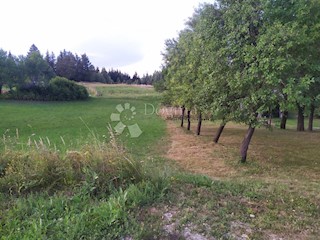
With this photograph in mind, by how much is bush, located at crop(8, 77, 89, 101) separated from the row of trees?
25.1m

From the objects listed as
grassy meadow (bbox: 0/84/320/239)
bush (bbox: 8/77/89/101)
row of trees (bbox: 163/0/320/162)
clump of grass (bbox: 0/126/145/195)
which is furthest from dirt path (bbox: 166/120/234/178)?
bush (bbox: 8/77/89/101)

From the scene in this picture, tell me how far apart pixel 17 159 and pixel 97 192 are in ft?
3.87

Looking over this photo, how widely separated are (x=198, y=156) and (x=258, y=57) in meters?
3.43

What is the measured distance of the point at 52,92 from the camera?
28.0 m

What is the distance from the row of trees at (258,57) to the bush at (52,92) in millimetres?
25130

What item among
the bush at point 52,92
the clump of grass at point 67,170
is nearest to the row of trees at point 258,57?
the clump of grass at point 67,170

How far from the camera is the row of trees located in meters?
4.78

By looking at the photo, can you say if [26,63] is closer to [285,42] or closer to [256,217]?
[285,42]

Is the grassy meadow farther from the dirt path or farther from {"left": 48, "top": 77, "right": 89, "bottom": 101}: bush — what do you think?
{"left": 48, "top": 77, "right": 89, "bottom": 101}: bush

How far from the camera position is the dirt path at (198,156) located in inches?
233

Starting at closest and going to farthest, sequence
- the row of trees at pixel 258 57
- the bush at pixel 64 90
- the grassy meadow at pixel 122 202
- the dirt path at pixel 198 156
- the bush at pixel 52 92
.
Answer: the grassy meadow at pixel 122 202 < the row of trees at pixel 258 57 < the dirt path at pixel 198 156 < the bush at pixel 52 92 < the bush at pixel 64 90

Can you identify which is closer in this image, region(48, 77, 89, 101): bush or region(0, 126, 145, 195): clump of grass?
region(0, 126, 145, 195): clump of grass

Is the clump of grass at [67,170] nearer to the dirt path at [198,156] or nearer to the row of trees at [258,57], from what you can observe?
the dirt path at [198,156]

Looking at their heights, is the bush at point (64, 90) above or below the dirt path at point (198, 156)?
above
